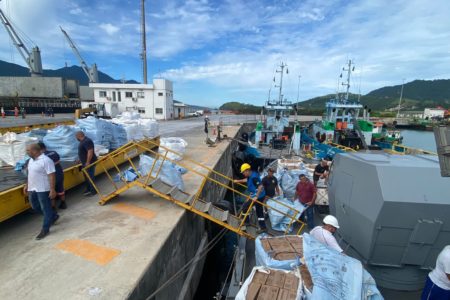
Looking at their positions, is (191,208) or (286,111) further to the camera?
(286,111)

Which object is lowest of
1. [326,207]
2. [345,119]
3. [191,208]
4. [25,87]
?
[326,207]

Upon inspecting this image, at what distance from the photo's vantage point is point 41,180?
146 inches

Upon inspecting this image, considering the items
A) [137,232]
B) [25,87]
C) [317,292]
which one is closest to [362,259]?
[317,292]

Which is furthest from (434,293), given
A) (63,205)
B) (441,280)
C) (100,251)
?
(63,205)

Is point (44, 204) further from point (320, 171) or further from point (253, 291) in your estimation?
point (320, 171)

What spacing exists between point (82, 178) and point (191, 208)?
3.02 metres

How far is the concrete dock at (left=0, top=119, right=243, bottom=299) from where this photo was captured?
2.80 metres

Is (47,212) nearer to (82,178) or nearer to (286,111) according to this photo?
(82,178)

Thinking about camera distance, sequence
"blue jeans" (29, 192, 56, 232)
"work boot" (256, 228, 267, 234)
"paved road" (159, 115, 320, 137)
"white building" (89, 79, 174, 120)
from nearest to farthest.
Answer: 1. "blue jeans" (29, 192, 56, 232)
2. "work boot" (256, 228, 267, 234)
3. "paved road" (159, 115, 320, 137)
4. "white building" (89, 79, 174, 120)

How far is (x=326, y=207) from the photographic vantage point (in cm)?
626

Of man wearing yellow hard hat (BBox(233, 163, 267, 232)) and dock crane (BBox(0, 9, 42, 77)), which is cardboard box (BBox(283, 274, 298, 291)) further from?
dock crane (BBox(0, 9, 42, 77))

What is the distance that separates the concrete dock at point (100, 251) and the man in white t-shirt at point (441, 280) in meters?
3.41

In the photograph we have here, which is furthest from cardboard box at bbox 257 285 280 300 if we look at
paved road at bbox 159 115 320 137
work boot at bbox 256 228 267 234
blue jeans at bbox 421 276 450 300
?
paved road at bbox 159 115 320 137

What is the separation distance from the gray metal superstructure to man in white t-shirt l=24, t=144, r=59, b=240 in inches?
194
